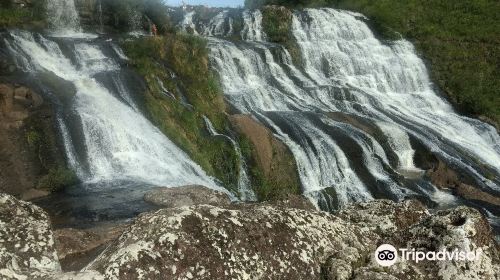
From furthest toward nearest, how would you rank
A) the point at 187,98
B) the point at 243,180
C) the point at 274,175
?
the point at 187,98, the point at 274,175, the point at 243,180

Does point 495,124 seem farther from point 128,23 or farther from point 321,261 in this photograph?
point 321,261

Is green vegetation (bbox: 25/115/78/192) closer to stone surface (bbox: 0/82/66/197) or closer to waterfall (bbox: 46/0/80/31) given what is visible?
stone surface (bbox: 0/82/66/197)

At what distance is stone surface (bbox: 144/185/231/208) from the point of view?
12328 millimetres

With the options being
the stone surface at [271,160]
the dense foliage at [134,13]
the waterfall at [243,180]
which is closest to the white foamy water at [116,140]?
the waterfall at [243,180]

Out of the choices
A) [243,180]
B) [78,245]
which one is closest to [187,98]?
[243,180]

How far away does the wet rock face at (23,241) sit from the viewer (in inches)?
147

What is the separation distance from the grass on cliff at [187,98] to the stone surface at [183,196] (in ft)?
15.9

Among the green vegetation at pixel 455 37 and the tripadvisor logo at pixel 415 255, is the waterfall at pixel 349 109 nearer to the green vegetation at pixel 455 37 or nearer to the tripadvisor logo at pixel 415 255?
the green vegetation at pixel 455 37

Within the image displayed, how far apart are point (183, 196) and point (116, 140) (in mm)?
6974

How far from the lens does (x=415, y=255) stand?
4.60m

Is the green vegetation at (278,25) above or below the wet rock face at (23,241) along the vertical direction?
above

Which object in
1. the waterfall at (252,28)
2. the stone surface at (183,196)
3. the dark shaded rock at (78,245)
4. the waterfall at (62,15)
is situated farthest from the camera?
the waterfall at (252,28)

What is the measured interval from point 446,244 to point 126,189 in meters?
12.8

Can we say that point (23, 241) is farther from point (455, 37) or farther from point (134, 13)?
point (455, 37)
